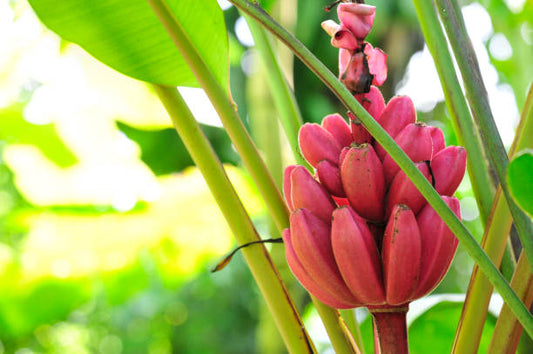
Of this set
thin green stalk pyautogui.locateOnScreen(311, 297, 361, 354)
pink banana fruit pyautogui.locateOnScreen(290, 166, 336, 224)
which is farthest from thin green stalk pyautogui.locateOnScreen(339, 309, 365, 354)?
pink banana fruit pyautogui.locateOnScreen(290, 166, 336, 224)

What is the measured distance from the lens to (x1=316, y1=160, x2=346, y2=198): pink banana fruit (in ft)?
1.17

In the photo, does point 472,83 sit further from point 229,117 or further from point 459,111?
point 229,117

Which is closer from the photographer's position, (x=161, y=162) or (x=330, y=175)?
(x=330, y=175)

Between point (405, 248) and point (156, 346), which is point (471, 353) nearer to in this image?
point (405, 248)

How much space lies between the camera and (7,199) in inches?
195

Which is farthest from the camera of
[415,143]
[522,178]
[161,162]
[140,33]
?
[161,162]

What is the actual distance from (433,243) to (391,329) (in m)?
0.06

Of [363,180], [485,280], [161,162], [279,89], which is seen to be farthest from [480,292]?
[161,162]

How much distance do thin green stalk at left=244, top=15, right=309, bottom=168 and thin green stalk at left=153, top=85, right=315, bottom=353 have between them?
0.09 meters

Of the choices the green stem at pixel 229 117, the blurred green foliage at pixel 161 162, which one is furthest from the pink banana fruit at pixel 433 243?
the blurred green foliage at pixel 161 162

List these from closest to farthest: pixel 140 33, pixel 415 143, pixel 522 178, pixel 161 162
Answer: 1. pixel 522 178
2. pixel 415 143
3. pixel 140 33
4. pixel 161 162

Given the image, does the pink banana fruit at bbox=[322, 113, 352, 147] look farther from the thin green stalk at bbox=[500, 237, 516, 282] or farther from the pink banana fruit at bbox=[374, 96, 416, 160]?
the thin green stalk at bbox=[500, 237, 516, 282]

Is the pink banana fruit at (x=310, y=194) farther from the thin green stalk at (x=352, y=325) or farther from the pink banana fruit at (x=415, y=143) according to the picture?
A: the thin green stalk at (x=352, y=325)

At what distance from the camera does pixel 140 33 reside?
0.47m
